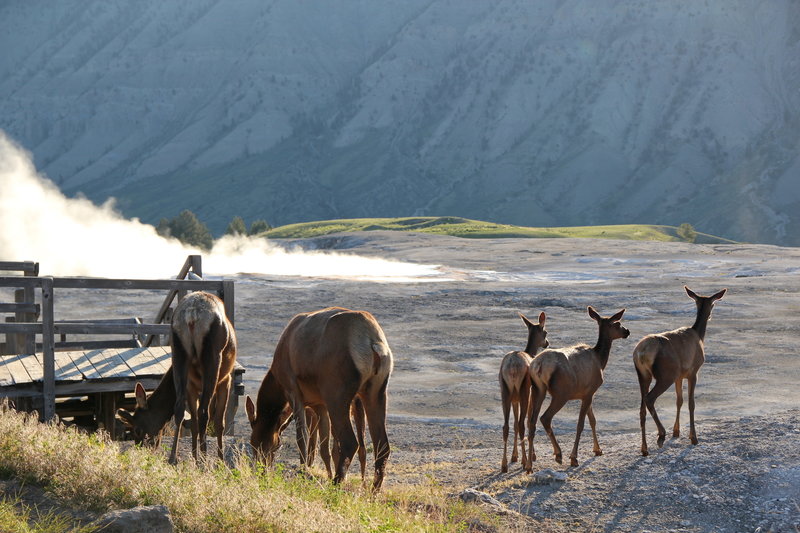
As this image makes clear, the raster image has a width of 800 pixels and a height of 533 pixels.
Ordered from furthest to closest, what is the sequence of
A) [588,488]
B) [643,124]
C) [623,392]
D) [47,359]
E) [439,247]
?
1. [643,124]
2. [439,247]
3. [623,392]
4. [47,359]
5. [588,488]

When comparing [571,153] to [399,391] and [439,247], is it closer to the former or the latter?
[439,247]

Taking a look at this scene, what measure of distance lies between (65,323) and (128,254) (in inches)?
2031

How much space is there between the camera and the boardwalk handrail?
1206cm

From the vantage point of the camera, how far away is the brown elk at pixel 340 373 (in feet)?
30.8

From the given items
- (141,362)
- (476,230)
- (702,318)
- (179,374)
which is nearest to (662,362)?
(702,318)

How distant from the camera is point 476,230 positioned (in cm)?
11481

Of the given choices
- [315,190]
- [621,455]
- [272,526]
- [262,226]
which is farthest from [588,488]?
[315,190]

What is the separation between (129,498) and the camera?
311 inches

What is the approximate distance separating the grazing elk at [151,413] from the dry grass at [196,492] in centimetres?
135

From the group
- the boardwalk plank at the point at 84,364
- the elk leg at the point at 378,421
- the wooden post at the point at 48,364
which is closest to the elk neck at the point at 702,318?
the elk leg at the point at 378,421

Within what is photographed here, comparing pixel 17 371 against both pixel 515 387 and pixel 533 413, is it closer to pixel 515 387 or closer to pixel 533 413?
pixel 515 387

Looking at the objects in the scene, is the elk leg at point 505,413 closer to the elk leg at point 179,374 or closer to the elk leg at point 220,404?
the elk leg at point 220,404

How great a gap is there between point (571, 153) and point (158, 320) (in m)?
167

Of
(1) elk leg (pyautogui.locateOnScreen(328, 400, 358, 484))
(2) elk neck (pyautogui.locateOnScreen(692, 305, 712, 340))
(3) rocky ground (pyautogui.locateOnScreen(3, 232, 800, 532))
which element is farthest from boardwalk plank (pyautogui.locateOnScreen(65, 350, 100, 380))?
(2) elk neck (pyautogui.locateOnScreen(692, 305, 712, 340))
